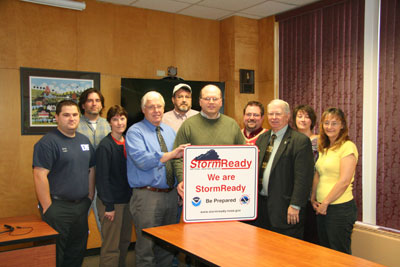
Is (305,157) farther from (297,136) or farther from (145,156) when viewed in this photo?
(145,156)

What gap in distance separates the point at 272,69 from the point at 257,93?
17.6 inches

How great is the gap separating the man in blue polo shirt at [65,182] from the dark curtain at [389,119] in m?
3.07

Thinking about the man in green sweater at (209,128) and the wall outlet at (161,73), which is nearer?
the man in green sweater at (209,128)

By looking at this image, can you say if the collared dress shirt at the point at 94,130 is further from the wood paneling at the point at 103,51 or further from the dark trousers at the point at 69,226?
the wood paneling at the point at 103,51

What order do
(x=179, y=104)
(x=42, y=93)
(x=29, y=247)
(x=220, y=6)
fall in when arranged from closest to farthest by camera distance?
(x=29, y=247) < (x=179, y=104) < (x=42, y=93) < (x=220, y=6)

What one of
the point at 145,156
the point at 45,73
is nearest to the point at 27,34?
the point at 45,73

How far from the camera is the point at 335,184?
3055 millimetres

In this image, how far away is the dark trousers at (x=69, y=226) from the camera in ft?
9.50

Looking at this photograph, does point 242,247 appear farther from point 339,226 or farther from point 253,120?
point 253,120

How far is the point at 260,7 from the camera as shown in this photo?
4.88m

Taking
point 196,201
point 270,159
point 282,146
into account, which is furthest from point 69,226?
point 282,146

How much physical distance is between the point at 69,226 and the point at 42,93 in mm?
1956

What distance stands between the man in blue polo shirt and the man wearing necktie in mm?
415

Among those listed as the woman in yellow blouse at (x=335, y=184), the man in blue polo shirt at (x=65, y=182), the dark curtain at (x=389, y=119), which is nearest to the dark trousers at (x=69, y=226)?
the man in blue polo shirt at (x=65, y=182)
